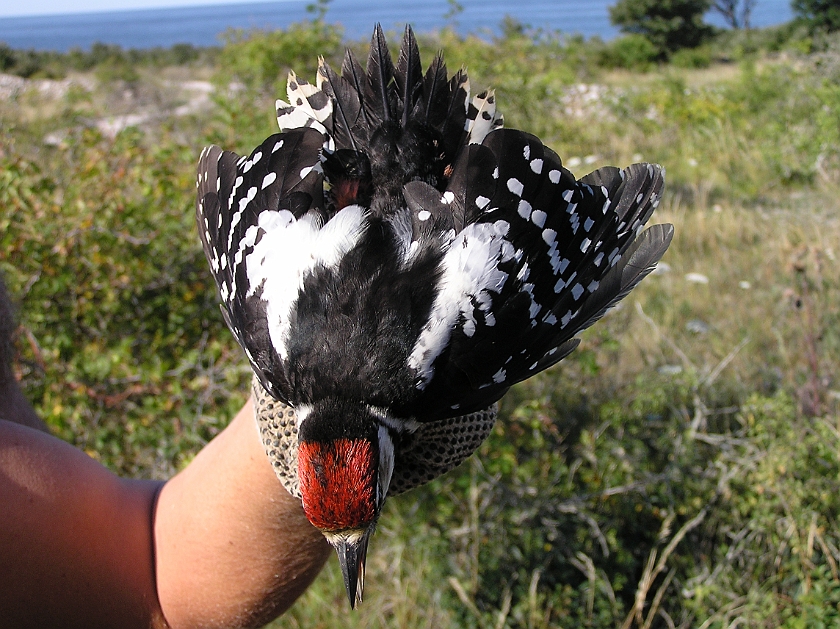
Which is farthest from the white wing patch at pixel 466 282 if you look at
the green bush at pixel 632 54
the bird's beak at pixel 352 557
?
the green bush at pixel 632 54

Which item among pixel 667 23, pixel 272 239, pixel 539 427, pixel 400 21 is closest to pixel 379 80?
pixel 272 239

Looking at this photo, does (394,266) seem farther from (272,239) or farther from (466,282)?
(272,239)

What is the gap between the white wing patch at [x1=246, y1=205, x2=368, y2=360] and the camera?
58.1 inches

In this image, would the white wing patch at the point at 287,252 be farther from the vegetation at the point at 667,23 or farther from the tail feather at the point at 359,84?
the vegetation at the point at 667,23

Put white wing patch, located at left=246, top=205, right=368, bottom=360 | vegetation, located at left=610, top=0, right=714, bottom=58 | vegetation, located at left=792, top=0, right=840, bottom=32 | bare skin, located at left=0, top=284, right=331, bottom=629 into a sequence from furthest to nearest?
vegetation, located at left=610, top=0, right=714, bottom=58, vegetation, located at left=792, top=0, right=840, bottom=32, white wing patch, located at left=246, top=205, right=368, bottom=360, bare skin, located at left=0, top=284, right=331, bottom=629

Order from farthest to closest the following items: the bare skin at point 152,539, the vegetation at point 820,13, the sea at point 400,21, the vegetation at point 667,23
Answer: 1. the vegetation at point 667,23
2. the vegetation at point 820,13
3. the sea at point 400,21
4. the bare skin at point 152,539

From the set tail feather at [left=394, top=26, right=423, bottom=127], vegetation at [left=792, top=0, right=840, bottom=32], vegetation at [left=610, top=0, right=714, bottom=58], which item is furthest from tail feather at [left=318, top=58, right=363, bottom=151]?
vegetation at [left=610, top=0, right=714, bottom=58]

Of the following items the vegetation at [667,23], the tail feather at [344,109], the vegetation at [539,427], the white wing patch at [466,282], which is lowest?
the vegetation at [539,427]

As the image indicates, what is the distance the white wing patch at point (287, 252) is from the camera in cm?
148

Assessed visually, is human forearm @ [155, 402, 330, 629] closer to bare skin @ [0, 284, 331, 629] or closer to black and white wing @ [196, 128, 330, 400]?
bare skin @ [0, 284, 331, 629]

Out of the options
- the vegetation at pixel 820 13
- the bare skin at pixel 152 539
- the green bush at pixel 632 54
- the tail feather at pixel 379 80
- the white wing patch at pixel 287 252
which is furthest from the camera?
the green bush at pixel 632 54

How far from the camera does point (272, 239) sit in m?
1.56

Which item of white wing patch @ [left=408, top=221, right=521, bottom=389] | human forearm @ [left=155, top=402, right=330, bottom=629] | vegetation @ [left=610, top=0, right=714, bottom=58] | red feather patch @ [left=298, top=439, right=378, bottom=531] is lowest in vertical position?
human forearm @ [left=155, top=402, right=330, bottom=629]

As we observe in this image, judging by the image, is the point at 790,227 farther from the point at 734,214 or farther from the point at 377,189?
the point at 377,189
